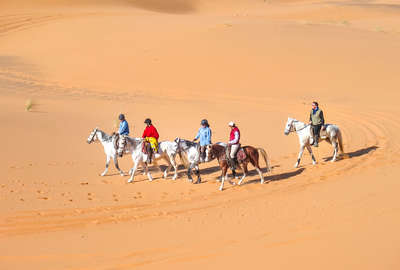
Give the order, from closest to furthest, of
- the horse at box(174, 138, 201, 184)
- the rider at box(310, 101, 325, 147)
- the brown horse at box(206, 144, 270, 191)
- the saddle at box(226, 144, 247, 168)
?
the brown horse at box(206, 144, 270, 191) < the saddle at box(226, 144, 247, 168) < the horse at box(174, 138, 201, 184) < the rider at box(310, 101, 325, 147)

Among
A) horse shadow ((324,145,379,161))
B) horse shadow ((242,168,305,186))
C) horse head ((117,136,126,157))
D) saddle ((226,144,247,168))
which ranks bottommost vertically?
horse shadow ((242,168,305,186))

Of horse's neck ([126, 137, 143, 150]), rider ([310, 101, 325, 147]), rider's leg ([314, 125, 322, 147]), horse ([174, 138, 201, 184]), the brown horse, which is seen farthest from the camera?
rider's leg ([314, 125, 322, 147])

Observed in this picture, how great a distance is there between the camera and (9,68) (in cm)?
3112

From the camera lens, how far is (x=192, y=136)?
67.6 feet

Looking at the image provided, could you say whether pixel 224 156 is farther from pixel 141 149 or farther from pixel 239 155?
pixel 141 149

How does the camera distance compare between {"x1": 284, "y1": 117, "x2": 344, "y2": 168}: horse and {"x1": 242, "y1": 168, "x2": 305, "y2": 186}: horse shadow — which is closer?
{"x1": 242, "y1": 168, "x2": 305, "y2": 186}: horse shadow

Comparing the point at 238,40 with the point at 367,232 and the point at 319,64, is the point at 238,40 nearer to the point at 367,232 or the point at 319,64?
the point at 319,64

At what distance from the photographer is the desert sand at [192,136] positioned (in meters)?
9.55

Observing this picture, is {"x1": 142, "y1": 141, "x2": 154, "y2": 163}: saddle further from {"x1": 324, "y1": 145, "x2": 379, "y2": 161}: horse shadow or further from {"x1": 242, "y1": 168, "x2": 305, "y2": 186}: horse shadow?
{"x1": 324, "y1": 145, "x2": 379, "y2": 161}: horse shadow

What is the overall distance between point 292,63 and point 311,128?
17.1 meters

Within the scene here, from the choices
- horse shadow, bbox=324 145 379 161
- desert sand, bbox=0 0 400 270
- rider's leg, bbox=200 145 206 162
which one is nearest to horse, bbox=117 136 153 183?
desert sand, bbox=0 0 400 270

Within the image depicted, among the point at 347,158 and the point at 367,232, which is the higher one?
the point at 347,158

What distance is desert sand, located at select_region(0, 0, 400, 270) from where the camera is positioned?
9.55m

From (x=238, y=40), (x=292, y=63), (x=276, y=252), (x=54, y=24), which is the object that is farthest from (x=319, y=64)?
(x=276, y=252)
